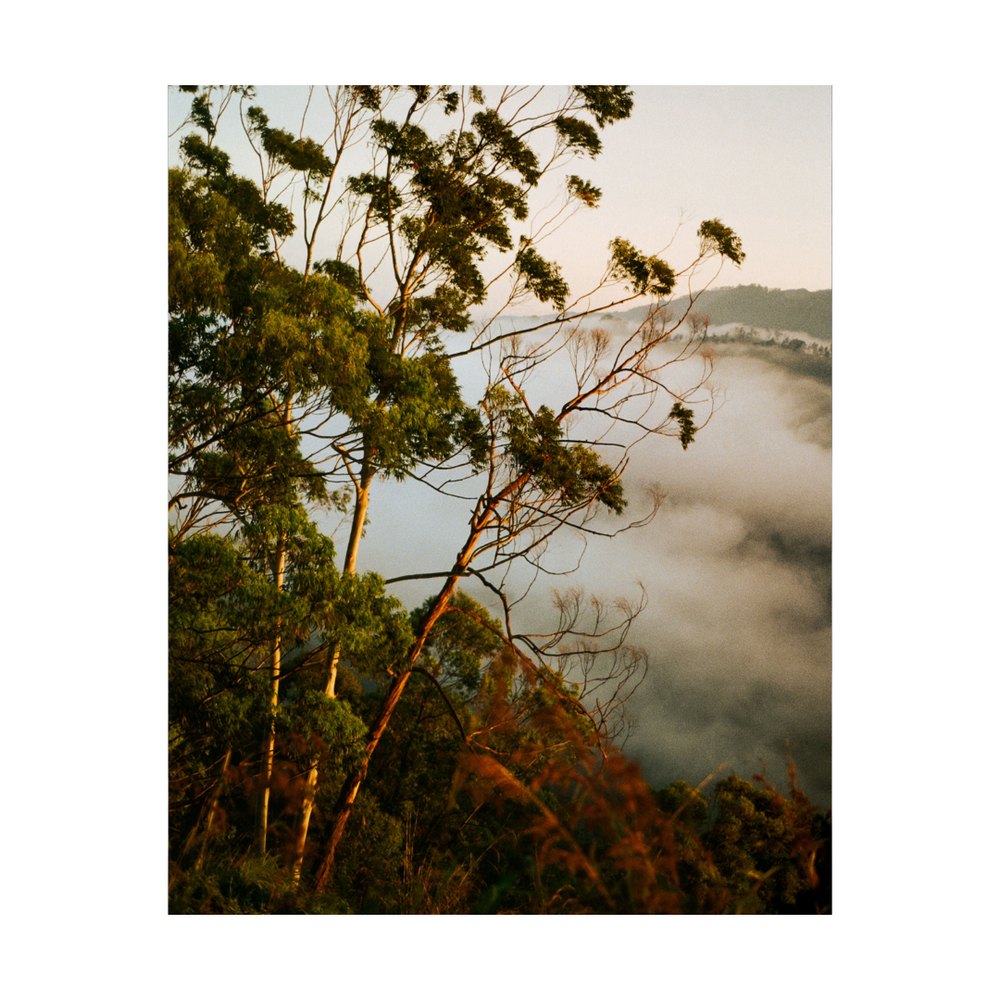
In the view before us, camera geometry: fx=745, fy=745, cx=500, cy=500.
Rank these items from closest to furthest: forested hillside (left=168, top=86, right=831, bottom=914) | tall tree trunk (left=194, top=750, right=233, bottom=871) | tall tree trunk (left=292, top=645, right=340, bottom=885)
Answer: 1. tall tree trunk (left=194, top=750, right=233, bottom=871)
2. forested hillside (left=168, top=86, right=831, bottom=914)
3. tall tree trunk (left=292, top=645, right=340, bottom=885)

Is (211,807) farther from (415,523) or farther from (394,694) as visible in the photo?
(415,523)

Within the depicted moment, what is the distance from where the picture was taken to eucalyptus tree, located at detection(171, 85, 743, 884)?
3.39 m

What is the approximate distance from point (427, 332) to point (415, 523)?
3.07ft

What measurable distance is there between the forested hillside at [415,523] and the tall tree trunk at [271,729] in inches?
0.5

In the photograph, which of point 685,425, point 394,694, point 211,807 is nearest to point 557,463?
point 685,425

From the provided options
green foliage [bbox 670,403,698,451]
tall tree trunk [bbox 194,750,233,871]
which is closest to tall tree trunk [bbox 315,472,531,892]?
tall tree trunk [bbox 194,750,233,871]

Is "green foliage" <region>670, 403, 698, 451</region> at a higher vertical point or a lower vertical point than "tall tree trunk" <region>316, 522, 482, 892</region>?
higher

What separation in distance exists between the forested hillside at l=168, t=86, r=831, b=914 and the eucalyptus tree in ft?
0.04

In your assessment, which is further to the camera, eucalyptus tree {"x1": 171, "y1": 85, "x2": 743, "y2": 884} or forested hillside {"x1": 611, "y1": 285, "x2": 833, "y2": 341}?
forested hillside {"x1": 611, "y1": 285, "x2": 833, "y2": 341}

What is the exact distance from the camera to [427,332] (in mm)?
3648

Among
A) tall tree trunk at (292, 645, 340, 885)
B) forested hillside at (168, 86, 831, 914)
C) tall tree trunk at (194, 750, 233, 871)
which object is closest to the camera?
tall tree trunk at (194, 750, 233, 871)

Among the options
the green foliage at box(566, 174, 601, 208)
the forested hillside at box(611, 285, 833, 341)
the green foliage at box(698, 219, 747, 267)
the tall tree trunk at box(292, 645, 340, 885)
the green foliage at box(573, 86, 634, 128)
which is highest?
the green foliage at box(573, 86, 634, 128)

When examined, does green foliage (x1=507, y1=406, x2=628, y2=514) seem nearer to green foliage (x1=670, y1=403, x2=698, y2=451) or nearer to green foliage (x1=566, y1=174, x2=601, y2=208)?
green foliage (x1=670, y1=403, x2=698, y2=451)
